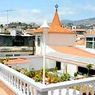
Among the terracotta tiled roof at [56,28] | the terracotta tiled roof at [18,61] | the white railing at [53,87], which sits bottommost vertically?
the terracotta tiled roof at [18,61]

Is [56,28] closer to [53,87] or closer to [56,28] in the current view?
[56,28]

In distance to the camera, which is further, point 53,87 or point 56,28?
point 56,28

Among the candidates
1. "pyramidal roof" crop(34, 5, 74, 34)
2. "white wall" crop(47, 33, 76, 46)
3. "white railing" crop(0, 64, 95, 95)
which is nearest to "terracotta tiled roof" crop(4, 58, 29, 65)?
"pyramidal roof" crop(34, 5, 74, 34)

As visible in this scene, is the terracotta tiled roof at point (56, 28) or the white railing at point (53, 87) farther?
the terracotta tiled roof at point (56, 28)

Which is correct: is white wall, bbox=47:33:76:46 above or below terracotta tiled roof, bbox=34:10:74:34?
below

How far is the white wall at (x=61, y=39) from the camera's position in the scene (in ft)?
77.8

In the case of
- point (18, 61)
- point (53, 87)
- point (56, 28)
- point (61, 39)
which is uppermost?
point (56, 28)

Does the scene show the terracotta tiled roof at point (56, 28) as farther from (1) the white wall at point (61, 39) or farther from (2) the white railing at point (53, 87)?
(2) the white railing at point (53, 87)

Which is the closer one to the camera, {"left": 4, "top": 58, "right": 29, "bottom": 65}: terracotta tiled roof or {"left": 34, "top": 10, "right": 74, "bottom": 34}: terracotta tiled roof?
{"left": 4, "top": 58, "right": 29, "bottom": 65}: terracotta tiled roof

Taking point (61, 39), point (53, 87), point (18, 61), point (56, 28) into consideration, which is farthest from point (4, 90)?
point (56, 28)

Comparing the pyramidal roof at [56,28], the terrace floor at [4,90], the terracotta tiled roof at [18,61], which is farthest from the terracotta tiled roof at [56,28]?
the terrace floor at [4,90]

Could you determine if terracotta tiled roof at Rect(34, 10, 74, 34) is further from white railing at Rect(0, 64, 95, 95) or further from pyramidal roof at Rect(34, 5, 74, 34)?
white railing at Rect(0, 64, 95, 95)

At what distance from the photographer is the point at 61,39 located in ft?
79.7

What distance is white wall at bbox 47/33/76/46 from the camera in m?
23.7
